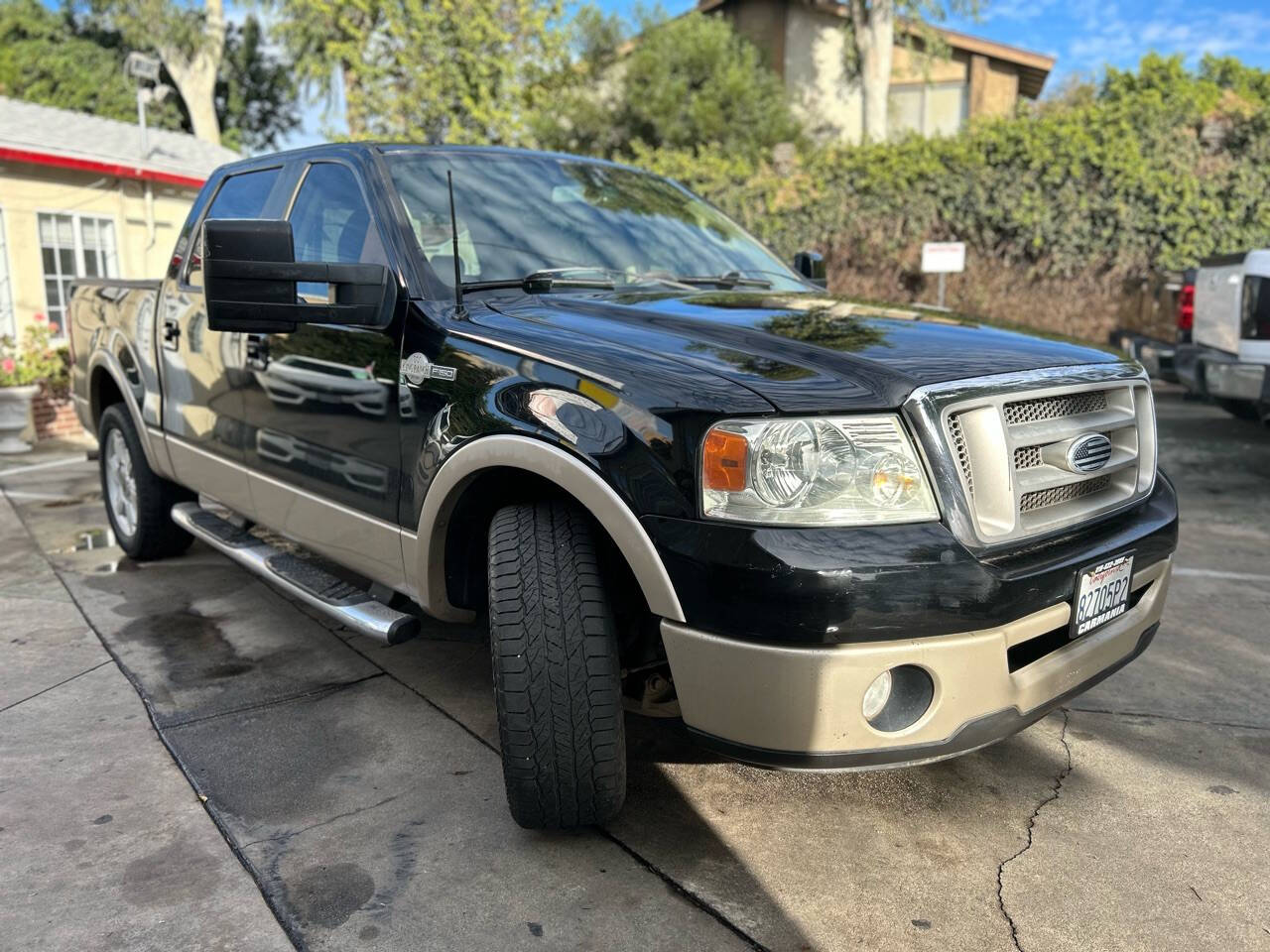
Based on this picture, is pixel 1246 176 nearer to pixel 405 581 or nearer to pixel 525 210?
pixel 525 210

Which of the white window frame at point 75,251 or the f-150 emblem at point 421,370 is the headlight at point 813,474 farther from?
the white window frame at point 75,251

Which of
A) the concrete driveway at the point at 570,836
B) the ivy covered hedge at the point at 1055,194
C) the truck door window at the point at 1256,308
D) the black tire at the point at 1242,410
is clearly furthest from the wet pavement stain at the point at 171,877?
the ivy covered hedge at the point at 1055,194

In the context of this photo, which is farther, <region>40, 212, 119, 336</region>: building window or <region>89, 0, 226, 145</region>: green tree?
<region>89, 0, 226, 145</region>: green tree

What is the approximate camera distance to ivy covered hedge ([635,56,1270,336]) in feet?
39.7

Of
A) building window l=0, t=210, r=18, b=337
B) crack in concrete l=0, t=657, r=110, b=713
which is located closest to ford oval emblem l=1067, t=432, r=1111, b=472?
crack in concrete l=0, t=657, r=110, b=713

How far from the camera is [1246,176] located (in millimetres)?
11859

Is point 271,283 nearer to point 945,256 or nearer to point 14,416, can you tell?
point 14,416

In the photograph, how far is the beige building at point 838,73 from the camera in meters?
24.1

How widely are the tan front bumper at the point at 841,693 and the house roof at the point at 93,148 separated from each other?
36.0 ft

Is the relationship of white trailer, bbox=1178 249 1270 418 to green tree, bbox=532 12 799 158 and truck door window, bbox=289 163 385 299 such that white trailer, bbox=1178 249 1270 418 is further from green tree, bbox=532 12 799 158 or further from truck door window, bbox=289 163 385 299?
green tree, bbox=532 12 799 158

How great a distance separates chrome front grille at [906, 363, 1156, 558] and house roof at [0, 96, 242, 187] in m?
11.1

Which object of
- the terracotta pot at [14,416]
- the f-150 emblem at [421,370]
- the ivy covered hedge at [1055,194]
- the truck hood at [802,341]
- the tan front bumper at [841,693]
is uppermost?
the ivy covered hedge at [1055,194]

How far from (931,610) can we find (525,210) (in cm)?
201

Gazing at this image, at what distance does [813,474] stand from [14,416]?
898 centimetres
